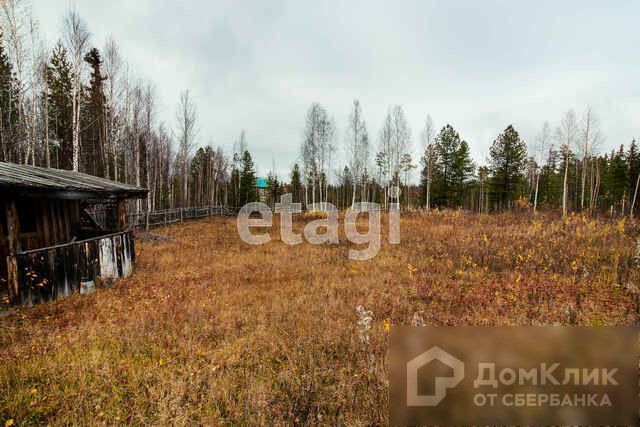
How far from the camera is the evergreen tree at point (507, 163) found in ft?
99.9

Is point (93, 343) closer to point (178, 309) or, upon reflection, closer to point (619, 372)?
point (178, 309)

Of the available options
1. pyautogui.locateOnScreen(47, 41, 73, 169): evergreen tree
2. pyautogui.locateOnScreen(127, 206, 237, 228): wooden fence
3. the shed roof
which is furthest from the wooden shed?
pyautogui.locateOnScreen(47, 41, 73, 169): evergreen tree

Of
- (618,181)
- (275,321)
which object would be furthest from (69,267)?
(618,181)

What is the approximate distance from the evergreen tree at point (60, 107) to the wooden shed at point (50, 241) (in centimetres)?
1838

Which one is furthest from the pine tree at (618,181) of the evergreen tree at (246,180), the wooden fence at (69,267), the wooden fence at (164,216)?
the wooden fence at (164,216)

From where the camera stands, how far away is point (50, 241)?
833 cm

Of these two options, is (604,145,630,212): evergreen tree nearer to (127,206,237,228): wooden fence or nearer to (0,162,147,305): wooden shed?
(0,162,147,305): wooden shed

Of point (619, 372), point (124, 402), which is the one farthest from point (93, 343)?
point (619, 372)

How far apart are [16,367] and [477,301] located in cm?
841

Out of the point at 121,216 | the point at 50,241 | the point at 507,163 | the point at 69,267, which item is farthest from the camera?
the point at 507,163

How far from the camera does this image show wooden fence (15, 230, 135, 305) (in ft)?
19.0

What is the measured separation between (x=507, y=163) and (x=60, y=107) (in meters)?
47.5

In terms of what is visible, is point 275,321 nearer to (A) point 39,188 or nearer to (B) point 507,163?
(A) point 39,188

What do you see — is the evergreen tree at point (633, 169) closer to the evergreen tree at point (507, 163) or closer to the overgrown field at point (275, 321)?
the evergreen tree at point (507, 163)
